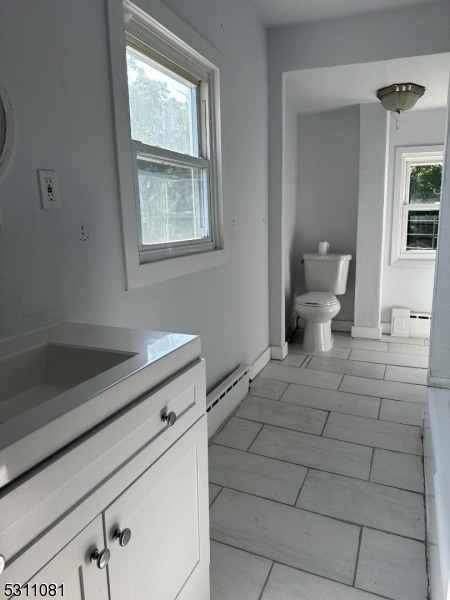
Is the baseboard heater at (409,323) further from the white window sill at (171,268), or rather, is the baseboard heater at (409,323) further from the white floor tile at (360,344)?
the white window sill at (171,268)

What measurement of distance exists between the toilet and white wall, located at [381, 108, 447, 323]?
505 millimetres

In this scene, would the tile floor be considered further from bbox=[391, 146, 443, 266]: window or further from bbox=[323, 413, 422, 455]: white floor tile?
bbox=[391, 146, 443, 266]: window

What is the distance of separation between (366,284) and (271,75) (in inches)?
81.9

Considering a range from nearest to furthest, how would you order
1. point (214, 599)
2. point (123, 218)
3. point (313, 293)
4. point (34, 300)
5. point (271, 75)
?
point (34, 300) < point (214, 599) < point (123, 218) < point (271, 75) < point (313, 293)

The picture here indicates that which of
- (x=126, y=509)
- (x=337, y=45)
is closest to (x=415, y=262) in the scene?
(x=337, y=45)

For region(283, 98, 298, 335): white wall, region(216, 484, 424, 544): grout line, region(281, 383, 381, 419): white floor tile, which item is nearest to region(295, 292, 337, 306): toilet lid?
region(283, 98, 298, 335): white wall

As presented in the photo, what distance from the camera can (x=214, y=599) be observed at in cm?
133

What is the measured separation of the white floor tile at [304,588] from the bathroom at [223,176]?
1.07 m

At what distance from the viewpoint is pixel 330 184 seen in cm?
408

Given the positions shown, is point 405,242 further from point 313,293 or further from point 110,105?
point 110,105

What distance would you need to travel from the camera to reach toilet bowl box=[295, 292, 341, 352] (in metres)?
3.55

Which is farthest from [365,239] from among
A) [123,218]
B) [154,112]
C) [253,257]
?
[123,218]

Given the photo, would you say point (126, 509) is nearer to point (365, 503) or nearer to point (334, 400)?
point (365, 503)

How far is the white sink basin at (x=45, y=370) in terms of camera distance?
1018 millimetres
